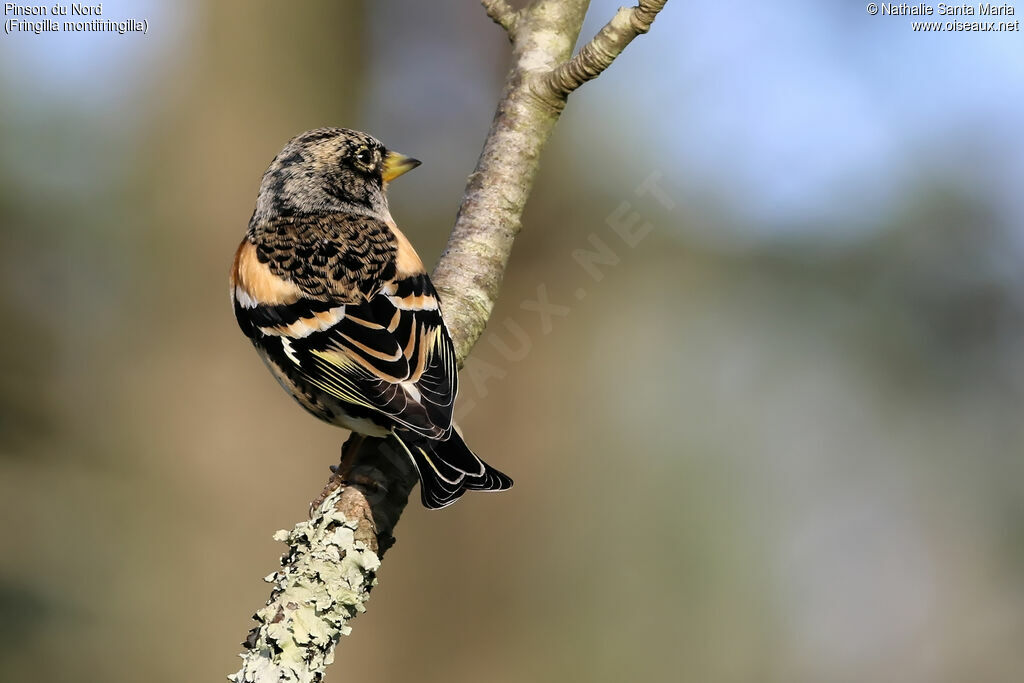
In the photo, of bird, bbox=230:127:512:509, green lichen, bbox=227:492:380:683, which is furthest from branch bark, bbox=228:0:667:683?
bird, bbox=230:127:512:509

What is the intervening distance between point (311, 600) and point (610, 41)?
2100 mm

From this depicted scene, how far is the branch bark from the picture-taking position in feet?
7.49

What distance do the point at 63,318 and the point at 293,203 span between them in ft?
10.8

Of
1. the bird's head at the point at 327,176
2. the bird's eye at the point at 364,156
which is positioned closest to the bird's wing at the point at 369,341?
the bird's head at the point at 327,176

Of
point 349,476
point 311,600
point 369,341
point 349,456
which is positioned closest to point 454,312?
point 369,341

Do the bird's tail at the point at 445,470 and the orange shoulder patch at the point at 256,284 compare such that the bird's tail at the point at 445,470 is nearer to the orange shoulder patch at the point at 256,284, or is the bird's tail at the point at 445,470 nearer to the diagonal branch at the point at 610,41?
the orange shoulder patch at the point at 256,284

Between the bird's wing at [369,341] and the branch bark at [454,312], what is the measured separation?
161mm

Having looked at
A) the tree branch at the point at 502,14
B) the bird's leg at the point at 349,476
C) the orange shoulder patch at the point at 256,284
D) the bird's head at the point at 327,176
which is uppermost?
the tree branch at the point at 502,14

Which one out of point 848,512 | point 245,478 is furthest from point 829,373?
point 245,478

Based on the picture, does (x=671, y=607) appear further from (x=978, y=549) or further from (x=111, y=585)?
(x=111, y=585)

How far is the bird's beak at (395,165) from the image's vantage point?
4.21 meters

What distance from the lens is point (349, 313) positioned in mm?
3285

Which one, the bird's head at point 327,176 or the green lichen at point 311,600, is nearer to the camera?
the green lichen at point 311,600

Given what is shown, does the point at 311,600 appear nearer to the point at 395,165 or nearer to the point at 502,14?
the point at 395,165
